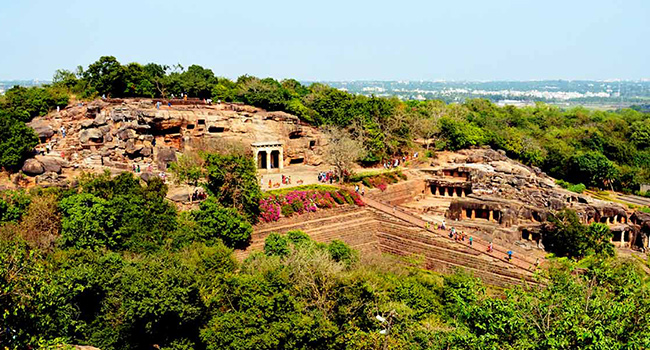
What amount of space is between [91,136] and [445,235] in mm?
23652

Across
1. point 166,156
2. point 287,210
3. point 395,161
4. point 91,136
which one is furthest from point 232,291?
point 395,161

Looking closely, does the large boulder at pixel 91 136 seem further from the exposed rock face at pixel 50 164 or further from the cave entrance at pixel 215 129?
the cave entrance at pixel 215 129

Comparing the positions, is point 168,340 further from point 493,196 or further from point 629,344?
point 493,196

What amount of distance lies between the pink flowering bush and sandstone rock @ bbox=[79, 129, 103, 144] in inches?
523

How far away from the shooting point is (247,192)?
2936 cm

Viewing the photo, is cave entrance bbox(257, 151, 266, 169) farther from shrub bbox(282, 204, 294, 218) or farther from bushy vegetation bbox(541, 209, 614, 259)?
bushy vegetation bbox(541, 209, 614, 259)

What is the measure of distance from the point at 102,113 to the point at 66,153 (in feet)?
14.2

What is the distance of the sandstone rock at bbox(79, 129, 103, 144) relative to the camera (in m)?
36.2

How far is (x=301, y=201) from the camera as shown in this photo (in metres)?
31.9

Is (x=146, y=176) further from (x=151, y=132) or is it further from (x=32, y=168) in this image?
(x=151, y=132)

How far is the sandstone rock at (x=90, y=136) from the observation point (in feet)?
119

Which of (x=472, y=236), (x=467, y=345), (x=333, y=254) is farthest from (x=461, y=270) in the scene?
(x=467, y=345)

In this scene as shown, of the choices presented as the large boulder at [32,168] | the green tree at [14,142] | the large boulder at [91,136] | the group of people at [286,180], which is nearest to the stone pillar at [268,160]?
the group of people at [286,180]

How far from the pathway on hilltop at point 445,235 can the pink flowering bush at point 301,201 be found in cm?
116
